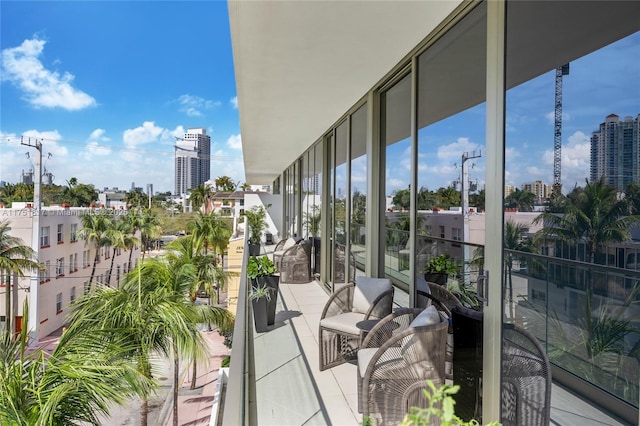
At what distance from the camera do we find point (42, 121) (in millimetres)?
82062

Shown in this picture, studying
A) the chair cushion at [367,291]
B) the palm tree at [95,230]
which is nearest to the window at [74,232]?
the palm tree at [95,230]

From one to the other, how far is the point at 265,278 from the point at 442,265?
2.97 m

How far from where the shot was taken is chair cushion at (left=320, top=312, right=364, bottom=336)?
3764mm

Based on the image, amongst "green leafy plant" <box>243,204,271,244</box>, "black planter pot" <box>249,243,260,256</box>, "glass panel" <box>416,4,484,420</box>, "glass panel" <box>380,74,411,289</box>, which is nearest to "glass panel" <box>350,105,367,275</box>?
"glass panel" <box>380,74,411,289</box>

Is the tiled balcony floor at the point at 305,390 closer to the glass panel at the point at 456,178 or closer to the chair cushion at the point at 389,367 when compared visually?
the chair cushion at the point at 389,367

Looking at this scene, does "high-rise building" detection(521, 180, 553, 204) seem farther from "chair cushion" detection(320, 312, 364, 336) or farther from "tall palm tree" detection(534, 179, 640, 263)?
"chair cushion" detection(320, 312, 364, 336)

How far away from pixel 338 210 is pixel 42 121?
307ft

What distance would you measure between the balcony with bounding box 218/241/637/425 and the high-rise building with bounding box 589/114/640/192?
22.8 inches

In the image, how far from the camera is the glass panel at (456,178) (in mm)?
2561

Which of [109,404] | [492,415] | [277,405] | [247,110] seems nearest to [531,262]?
[492,415]

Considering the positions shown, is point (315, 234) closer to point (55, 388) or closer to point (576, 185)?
point (55, 388)

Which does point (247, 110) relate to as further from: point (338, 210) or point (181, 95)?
point (181, 95)

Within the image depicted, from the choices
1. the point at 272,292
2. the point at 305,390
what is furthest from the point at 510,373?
the point at 272,292

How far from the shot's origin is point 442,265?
3.15 meters
